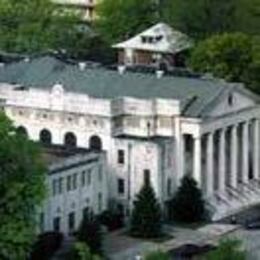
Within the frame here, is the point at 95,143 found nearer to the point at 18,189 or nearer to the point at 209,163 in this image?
the point at 209,163

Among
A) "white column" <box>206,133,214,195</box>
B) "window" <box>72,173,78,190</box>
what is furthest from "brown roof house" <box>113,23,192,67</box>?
"window" <box>72,173,78,190</box>

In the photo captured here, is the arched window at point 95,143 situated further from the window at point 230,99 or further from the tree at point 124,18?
A: the tree at point 124,18

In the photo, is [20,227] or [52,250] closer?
[20,227]

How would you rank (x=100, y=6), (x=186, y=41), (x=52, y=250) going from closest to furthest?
1. (x=52, y=250)
2. (x=186, y=41)
3. (x=100, y=6)

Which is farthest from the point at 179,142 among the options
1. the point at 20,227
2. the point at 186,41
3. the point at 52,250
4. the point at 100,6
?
the point at 100,6

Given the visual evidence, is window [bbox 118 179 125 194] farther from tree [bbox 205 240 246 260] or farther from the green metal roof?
tree [bbox 205 240 246 260]

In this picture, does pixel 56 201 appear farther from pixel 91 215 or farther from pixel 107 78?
pixel 107 78
